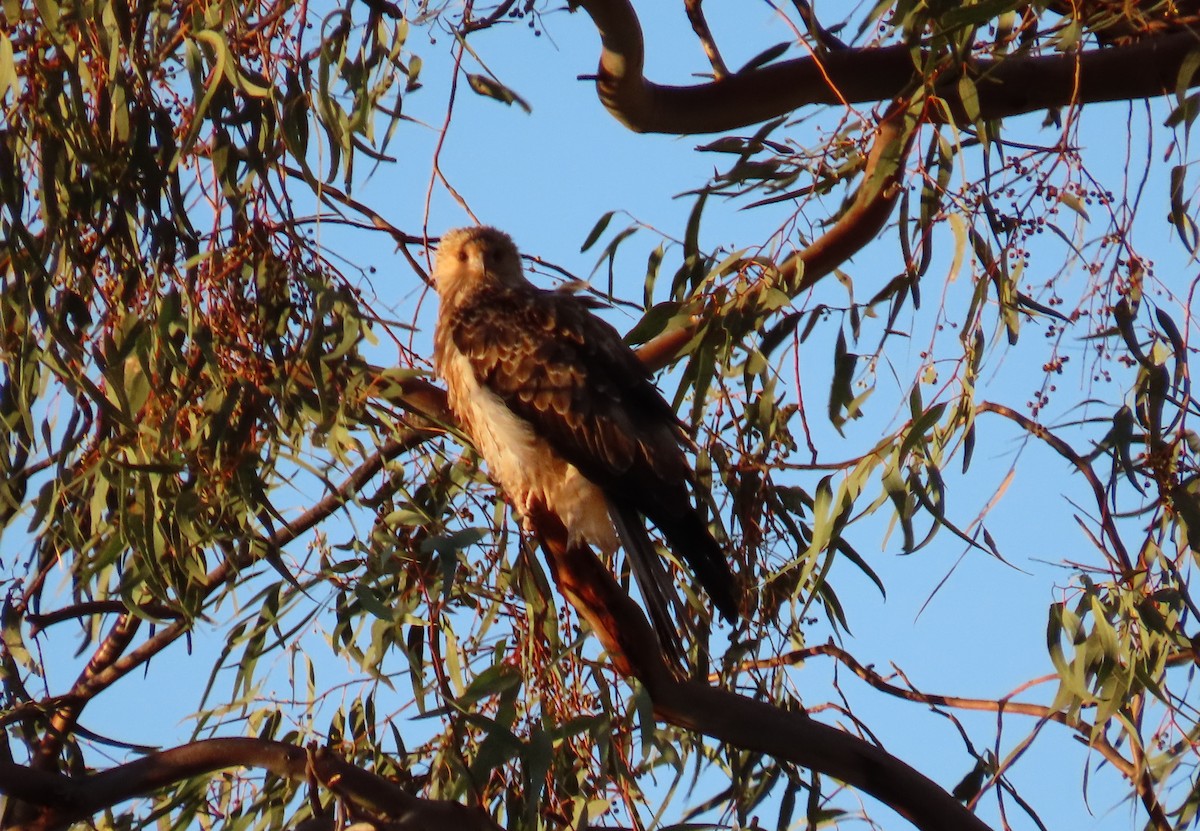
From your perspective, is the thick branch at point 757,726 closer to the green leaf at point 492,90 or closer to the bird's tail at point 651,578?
the bird's tail at point 651,578

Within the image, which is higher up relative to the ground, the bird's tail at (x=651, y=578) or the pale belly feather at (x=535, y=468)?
the pale belly feather at (x=535, y=468)

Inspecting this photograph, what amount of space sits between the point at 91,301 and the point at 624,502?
1.31 metres

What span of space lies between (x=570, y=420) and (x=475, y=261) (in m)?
0.80

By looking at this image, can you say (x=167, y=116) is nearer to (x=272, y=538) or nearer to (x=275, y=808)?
(x=272, y=538)

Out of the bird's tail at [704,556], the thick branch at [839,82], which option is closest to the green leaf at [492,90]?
the thick branch at [839,82]

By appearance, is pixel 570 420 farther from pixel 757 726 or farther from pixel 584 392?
pixel 757 726

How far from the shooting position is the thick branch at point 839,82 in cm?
283

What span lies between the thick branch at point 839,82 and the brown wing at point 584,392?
Result: 69 cm

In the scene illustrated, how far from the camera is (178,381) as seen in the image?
2531mm

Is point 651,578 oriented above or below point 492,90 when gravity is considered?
below

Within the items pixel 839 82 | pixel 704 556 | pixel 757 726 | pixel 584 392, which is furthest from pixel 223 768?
pixel 839 82

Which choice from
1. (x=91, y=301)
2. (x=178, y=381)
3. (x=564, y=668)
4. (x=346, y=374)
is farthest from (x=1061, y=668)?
(x=91, y=301)

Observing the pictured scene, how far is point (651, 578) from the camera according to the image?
313cm

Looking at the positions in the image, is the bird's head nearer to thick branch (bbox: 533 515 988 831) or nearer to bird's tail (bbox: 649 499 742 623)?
bird's tail (bbox: 649 499 742 623)
